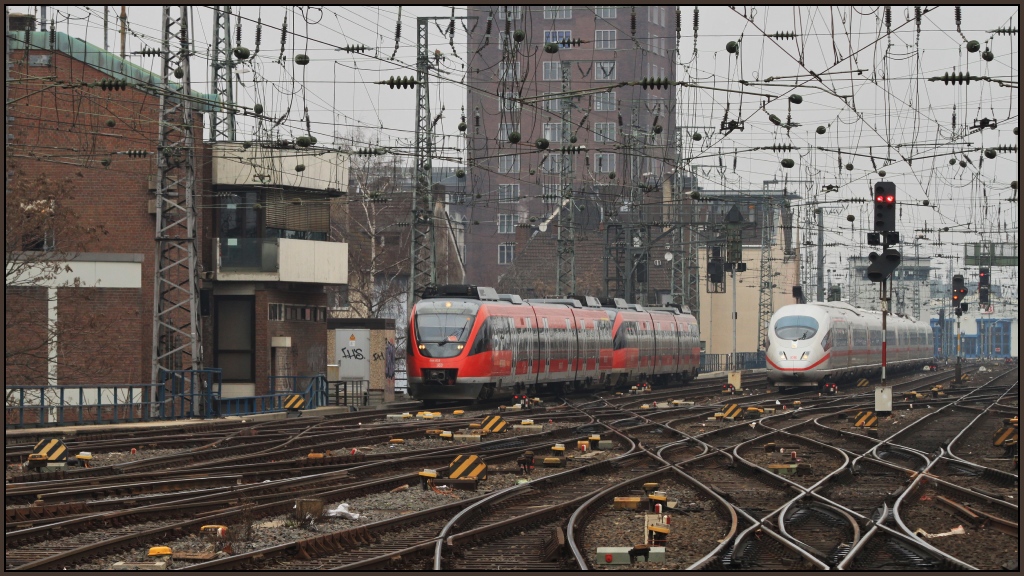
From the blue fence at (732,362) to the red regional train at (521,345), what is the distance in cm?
2180

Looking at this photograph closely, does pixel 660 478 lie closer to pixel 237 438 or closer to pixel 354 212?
pixel 237 438

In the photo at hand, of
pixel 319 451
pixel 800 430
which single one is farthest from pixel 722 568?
pixel 800 430

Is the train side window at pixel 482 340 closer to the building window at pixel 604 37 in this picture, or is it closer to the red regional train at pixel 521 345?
the red regional train at pixel 521 345

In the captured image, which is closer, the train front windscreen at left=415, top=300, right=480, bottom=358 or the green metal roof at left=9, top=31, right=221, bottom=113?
the green metal roof at left=9, top=31, right=221, bottom=113

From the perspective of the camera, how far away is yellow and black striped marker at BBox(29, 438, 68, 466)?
1972 cm

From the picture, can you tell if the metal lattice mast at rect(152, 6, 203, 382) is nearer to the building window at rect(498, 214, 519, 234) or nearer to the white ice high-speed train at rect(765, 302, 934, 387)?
the white ice high-speed train at rect(765, 302, 934, 387)

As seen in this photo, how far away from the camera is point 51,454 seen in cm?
2019

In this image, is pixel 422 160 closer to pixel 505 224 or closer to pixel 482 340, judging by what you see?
pixel 482 340

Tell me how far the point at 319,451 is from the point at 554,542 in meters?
11.1

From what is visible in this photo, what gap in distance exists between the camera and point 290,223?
4441cm

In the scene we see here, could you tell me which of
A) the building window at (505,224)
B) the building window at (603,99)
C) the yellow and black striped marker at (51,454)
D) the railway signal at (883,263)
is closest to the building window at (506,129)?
the building window at (603,99)

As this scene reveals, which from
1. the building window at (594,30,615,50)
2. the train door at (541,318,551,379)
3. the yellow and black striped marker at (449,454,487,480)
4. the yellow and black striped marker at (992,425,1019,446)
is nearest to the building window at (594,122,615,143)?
the building window at (594,30,615,50)

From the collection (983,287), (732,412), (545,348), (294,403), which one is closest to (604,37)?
(983,287)

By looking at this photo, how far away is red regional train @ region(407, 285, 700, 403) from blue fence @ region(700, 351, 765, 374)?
2180 centimetres
